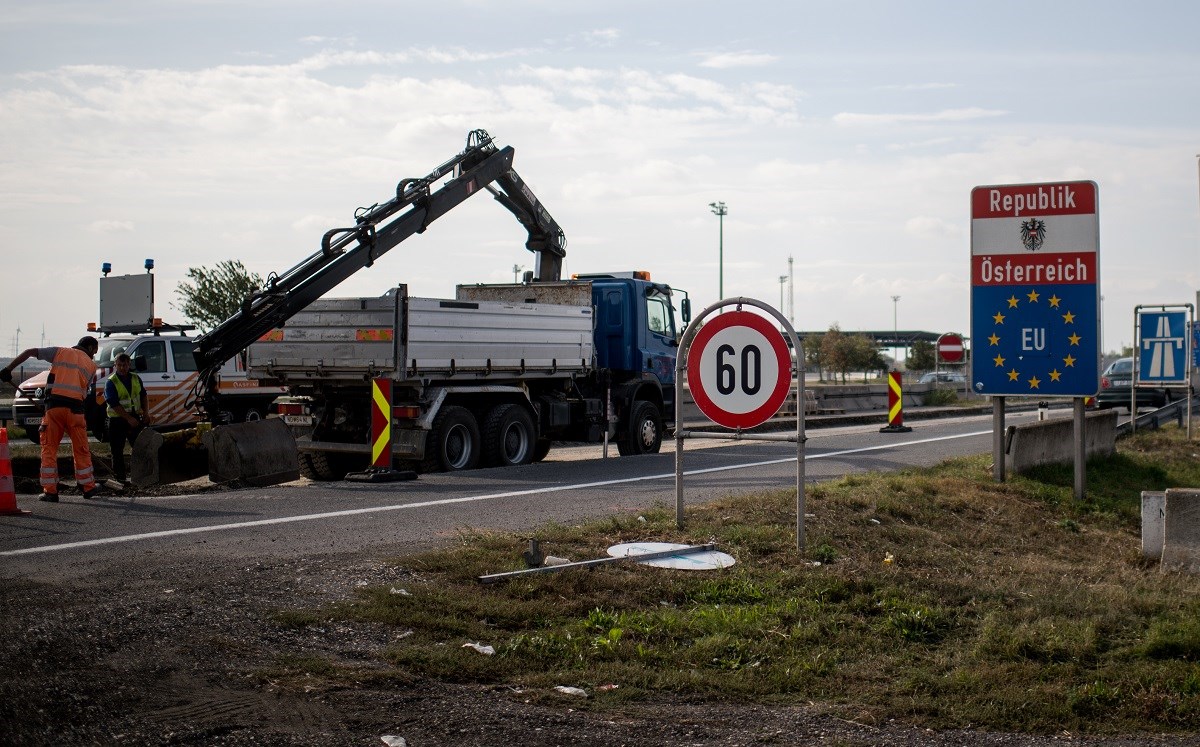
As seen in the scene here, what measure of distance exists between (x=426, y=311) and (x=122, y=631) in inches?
424

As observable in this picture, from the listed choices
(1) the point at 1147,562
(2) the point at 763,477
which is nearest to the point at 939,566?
(1) the point at 1147,562

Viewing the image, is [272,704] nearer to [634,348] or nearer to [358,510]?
[358,510]

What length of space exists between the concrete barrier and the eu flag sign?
155cm

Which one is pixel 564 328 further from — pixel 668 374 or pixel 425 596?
pixel 425 596

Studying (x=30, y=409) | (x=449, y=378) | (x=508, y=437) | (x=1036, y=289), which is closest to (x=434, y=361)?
(x=449, y=378)

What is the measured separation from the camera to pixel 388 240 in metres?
18.6

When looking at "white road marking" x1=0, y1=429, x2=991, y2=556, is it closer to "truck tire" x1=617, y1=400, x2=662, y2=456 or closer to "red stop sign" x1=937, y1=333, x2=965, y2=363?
"truck tire" x1=617, y1=400, x2=662, y2=456

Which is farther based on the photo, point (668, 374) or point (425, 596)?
point (668, 374)

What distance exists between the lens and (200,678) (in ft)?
16.5

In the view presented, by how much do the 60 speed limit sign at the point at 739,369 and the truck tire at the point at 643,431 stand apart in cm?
1119

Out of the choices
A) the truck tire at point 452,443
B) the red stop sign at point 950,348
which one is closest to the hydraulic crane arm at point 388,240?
the truck tire at point 452,443

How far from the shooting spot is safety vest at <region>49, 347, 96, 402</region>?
40.4 feet

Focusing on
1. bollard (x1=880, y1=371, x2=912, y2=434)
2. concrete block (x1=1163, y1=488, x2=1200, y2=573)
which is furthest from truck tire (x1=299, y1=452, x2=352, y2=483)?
bollard (x1=880, y1=371, x2=912, y2=434)

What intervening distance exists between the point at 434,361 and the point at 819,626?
34.5ft
